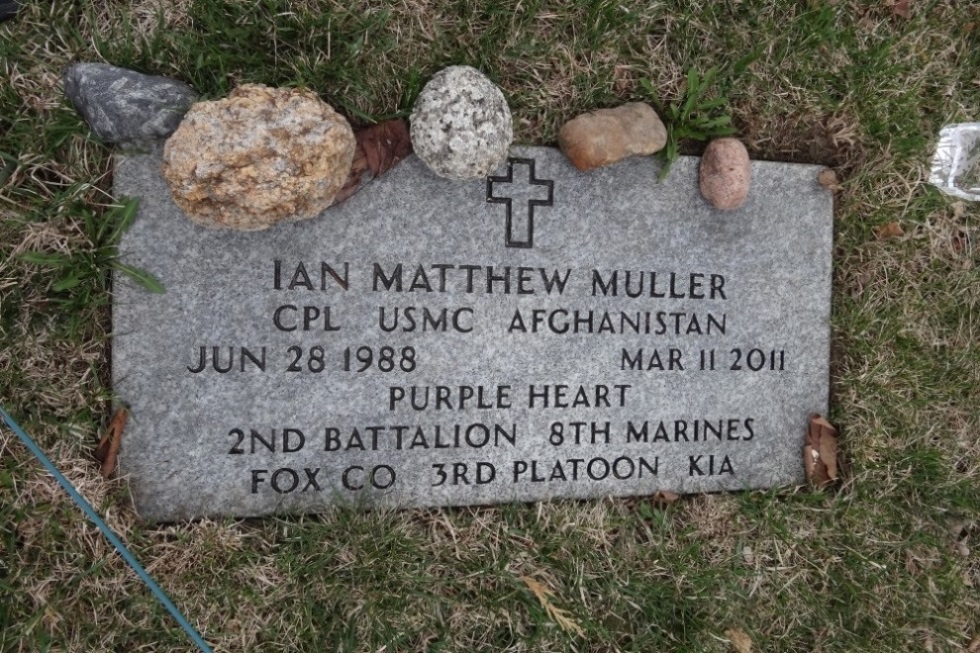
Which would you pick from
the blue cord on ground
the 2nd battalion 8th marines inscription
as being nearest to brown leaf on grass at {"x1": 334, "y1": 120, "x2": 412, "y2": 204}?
the 2nd battalion 8th marines inscription

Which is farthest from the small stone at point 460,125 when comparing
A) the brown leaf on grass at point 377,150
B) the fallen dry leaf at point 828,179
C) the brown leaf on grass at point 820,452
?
the brown leaf on grass at point 820,452

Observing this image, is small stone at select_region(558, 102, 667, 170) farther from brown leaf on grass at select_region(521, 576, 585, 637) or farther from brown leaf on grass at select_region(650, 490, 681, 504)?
brown leaf on grass at select_region(521, 576, 585, 637)

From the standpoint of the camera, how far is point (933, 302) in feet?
8.00

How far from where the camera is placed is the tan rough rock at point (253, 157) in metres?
1.64

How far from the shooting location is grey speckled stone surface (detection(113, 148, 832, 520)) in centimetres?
187

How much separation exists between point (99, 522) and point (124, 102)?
1.12 m

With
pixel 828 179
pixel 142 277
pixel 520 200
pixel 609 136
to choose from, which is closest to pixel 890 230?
pixel 828 179

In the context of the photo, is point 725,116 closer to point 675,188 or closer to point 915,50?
point 675,188

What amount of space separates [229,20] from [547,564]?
193 centimetres

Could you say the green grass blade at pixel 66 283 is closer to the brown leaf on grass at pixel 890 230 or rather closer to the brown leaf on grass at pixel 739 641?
the brown leaf on grass at pixel 739 641

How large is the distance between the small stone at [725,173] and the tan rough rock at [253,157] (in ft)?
3.76

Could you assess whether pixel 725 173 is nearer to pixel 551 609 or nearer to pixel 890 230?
pixel 890 230

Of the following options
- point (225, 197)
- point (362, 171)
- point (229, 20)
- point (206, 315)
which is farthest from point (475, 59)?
point (206, 315)

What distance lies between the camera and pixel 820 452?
2.29 meters
